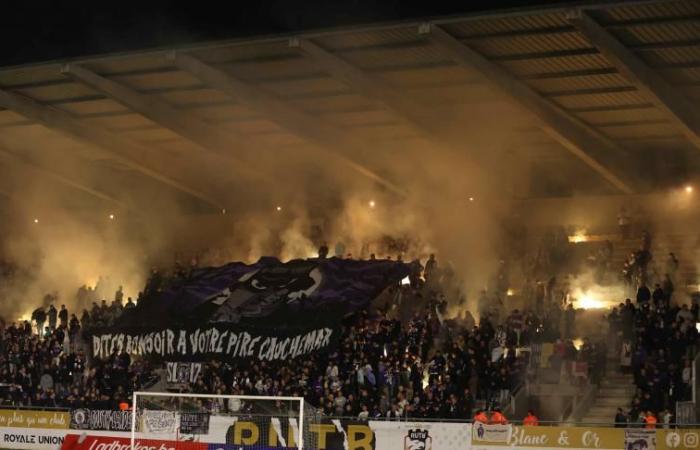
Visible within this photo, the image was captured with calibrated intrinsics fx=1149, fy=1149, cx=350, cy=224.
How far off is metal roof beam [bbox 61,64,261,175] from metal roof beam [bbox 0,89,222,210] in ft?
11.5

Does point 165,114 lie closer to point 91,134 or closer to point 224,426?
point 91,134

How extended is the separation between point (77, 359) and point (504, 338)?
1409 centimetres

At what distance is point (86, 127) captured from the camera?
38.7 metres

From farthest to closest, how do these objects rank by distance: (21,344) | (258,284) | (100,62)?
(21,344), (258,284), (100,62)

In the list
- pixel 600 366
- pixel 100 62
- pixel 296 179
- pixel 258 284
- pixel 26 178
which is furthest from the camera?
pixel 26 178

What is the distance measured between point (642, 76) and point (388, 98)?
282 inches

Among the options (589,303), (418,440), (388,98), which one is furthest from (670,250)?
(418,440)

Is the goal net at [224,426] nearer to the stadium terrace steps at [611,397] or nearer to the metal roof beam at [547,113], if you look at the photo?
the stadium terrace steps at [611,397]

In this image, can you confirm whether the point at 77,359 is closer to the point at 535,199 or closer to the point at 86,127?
the point at 86,127

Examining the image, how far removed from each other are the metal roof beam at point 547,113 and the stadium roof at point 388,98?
0.17 ft

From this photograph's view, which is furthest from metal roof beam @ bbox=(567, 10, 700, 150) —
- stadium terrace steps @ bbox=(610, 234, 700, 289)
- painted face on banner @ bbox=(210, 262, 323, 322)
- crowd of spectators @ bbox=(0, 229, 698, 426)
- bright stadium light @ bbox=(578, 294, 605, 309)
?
painted face on banner @ bbox=(210, 262, 323, 322)

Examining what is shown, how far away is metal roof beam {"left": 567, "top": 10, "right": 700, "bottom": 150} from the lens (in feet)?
89.8

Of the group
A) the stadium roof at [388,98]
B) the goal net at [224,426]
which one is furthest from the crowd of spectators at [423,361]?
the stadium roof at [388,98]

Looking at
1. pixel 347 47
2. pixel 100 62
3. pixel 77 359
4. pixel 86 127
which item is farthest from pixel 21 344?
pixel 347 47
